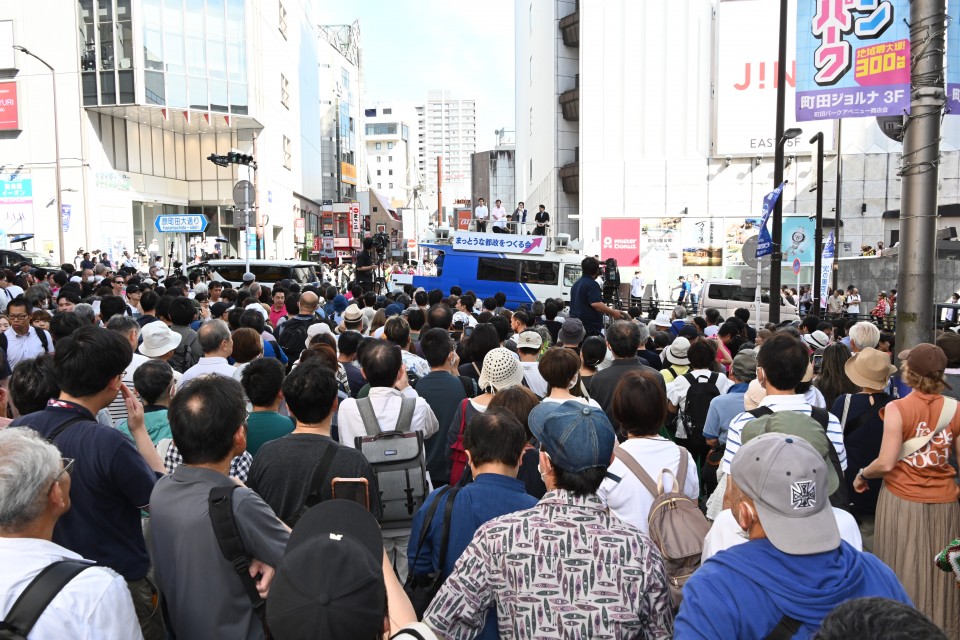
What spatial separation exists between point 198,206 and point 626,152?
2582 cm

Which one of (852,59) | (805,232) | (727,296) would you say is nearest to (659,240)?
(805,232)

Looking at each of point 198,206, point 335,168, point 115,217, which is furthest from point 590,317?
point 335,168

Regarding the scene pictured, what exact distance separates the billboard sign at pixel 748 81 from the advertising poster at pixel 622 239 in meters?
5.91

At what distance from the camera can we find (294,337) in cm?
826

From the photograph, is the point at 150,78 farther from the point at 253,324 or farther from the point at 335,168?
the point at 335,168

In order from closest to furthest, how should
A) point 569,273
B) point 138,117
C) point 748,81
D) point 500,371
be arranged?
point 500,371 → point 569,273 → point 748,81 → point 138,117

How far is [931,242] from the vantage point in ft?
23.7

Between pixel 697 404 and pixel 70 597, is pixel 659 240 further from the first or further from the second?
pixel 70 597

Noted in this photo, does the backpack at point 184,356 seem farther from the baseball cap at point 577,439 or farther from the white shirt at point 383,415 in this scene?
the baseball cap at point 577,439

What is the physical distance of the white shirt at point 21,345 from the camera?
7.18 metres

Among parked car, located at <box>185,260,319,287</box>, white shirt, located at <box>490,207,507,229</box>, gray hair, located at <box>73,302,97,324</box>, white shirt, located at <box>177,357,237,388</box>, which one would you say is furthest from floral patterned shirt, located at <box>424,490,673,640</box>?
white shirt, located at <box>490,207,507,229</box>

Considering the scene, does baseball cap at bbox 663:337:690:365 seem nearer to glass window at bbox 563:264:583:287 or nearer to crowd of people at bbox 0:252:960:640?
crowd of people at bbox 0:252:960:640

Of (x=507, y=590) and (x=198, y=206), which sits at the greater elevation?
(x=198, y=206)

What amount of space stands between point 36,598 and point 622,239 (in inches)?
1459
